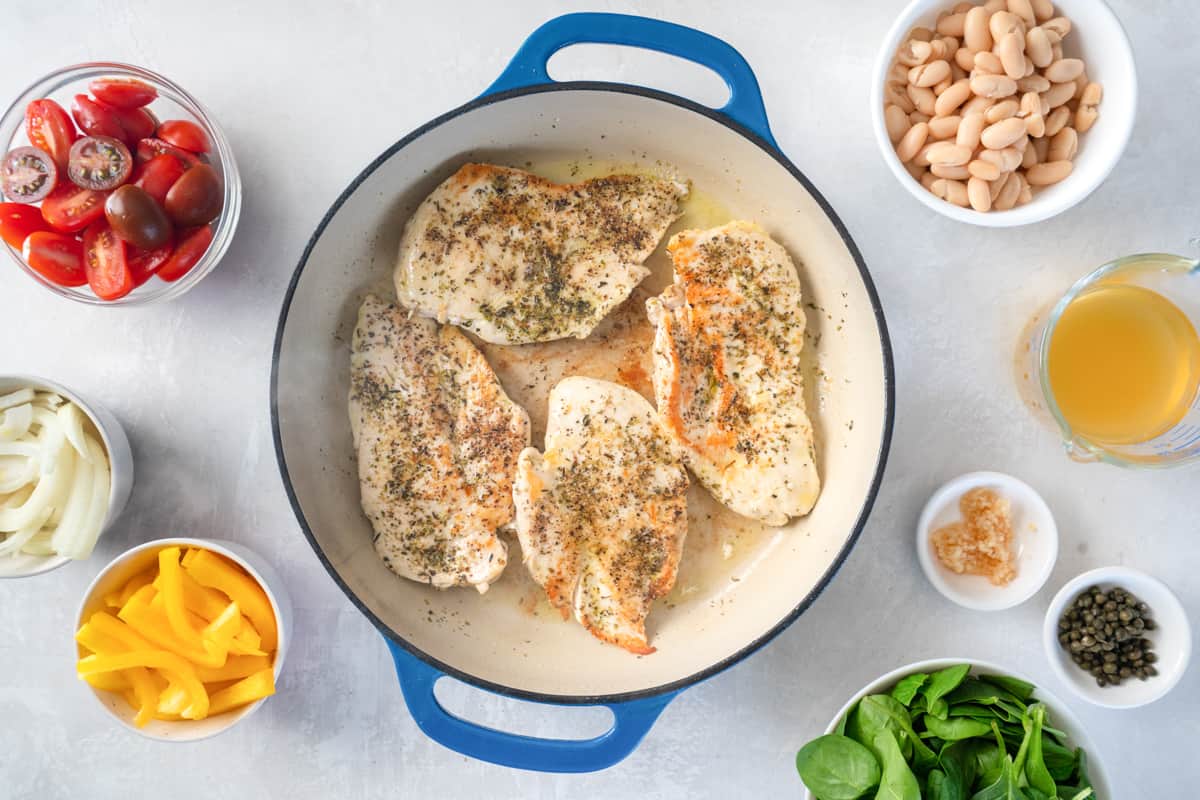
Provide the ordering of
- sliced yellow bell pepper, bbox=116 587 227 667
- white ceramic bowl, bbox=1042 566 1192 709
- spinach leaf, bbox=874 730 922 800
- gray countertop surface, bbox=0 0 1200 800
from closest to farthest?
spinach leaf, bbox=874 730 922 800 → sliced yellow bell pepper, bbox=116 587 227 667 → white ceramic bowl, bbox=1042 566 1192 709 → gray countertop surface, bbox=0 0 1200 800

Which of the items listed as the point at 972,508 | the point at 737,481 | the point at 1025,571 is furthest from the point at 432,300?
the point at 1025,571

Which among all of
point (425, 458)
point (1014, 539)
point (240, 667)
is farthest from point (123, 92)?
point (1014, 539)

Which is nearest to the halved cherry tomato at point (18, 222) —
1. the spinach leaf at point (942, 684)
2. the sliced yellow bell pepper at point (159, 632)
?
the sliced yellow bell pepper at point (159, 632)

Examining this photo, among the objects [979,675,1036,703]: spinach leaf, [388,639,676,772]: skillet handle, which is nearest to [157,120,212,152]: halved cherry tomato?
[388,639,676,772]: skillet handle

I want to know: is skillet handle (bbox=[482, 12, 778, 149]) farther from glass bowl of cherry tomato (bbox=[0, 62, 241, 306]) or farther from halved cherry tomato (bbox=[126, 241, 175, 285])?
halved cherry tomato (bbox=[126, 241, 175, 285])

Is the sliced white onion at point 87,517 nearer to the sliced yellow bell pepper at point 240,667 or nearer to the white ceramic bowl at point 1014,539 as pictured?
the sliced yellow bell pepper at point 240,667

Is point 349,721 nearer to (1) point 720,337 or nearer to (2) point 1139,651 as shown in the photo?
(1) point 720,337
